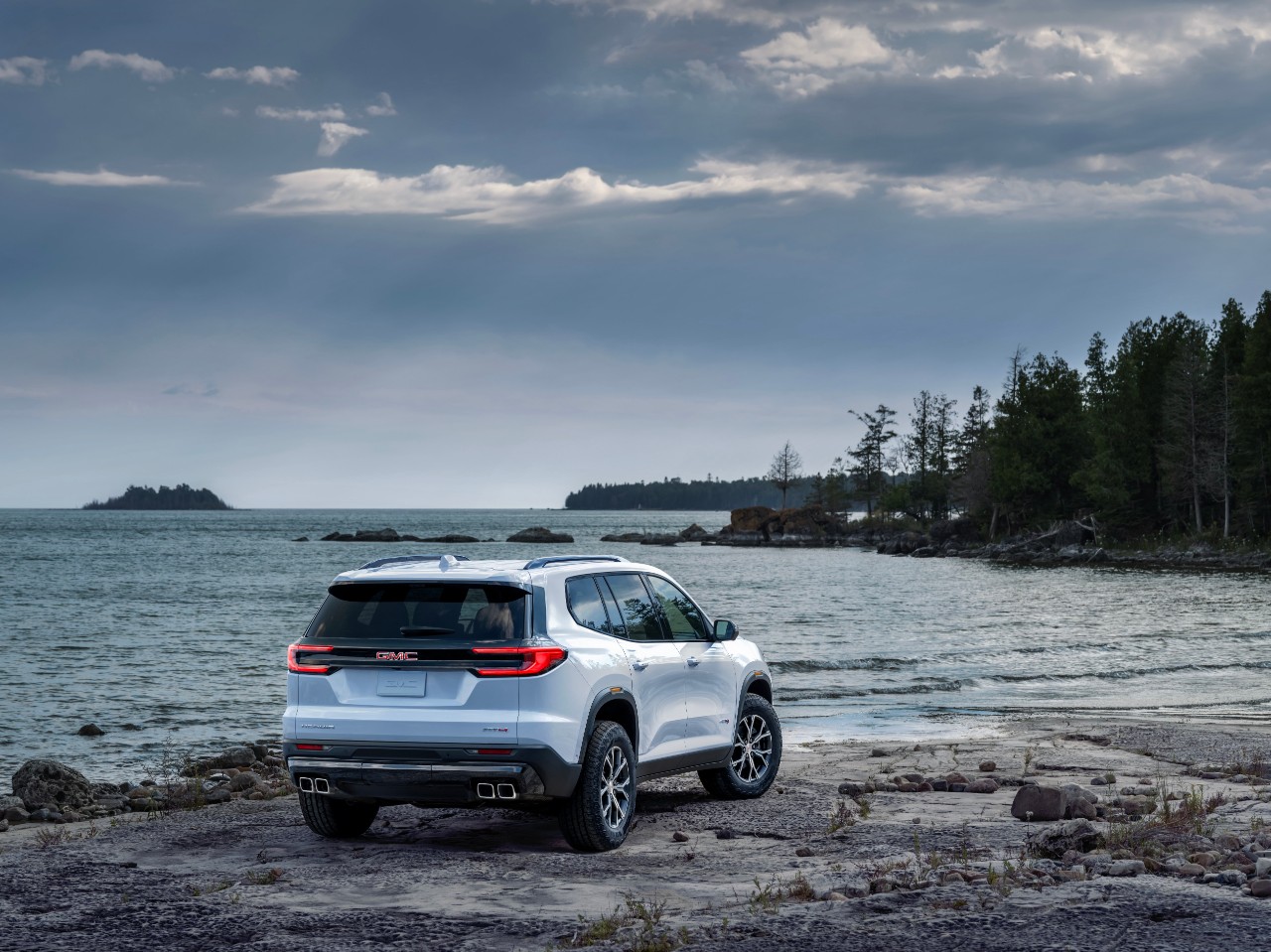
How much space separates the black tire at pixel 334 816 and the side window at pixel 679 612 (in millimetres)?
2658

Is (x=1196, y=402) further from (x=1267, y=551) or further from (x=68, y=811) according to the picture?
(x=68, y=811)

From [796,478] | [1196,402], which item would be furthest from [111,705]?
[796,478]

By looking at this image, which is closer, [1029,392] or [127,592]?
[127,592]

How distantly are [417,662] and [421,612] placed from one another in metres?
0.34

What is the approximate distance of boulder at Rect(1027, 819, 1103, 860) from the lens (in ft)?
25.5

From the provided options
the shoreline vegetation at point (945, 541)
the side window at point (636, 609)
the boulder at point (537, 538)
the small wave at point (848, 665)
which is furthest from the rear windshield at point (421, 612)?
the boulder at point (537, 538)

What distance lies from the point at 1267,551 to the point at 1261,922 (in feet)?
250

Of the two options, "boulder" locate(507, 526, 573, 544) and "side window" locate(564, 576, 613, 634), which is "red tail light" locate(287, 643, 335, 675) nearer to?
"side window" locate(564, 576, 613, 634)

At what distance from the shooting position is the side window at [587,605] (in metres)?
8.76

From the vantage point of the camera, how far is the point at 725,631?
34.3ft

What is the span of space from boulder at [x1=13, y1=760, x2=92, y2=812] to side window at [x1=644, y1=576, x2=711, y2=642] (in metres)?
7.13

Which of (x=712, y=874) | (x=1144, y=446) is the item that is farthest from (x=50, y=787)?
(x=1144, y=446)

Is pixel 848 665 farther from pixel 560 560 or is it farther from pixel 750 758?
pixel 560 560

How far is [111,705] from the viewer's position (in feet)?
73.6
